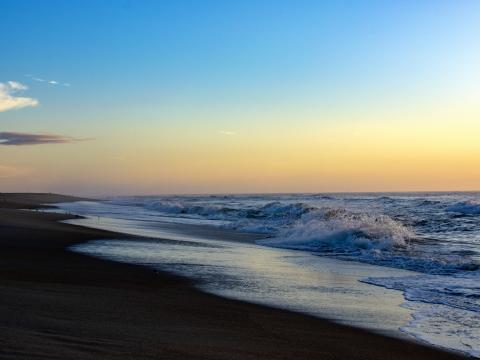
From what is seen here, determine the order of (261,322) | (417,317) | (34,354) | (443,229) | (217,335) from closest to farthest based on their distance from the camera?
1. (34,354)
2. (217,335)
3. (261,322)
4. (417,317)
5. (443,229)

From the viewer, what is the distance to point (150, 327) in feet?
18.7

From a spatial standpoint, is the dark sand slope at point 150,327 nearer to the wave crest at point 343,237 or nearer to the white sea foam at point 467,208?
the wave crest at point 343,237

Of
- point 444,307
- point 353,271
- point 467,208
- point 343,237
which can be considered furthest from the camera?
point 467,208

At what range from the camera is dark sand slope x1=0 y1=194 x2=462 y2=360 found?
480 centimetres

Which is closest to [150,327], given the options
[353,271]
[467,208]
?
[353,271]

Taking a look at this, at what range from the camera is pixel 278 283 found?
980 centimetres

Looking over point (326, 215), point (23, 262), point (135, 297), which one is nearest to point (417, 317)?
point (135, 297)

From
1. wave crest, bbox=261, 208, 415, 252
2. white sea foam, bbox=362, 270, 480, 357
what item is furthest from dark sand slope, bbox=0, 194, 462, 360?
wave crest, bbox=261, 208, 415, 252

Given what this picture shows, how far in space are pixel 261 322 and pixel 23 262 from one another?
5915 millimetres

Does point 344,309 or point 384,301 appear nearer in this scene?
point 344,309

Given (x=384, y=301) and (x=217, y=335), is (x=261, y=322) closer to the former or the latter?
(x=217, y=335)

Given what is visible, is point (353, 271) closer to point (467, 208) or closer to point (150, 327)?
point (150, 327)

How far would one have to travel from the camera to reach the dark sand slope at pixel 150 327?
4.80 metres

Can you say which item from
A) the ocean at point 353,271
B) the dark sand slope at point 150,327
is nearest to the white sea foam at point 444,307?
the ocean at point 353,271
